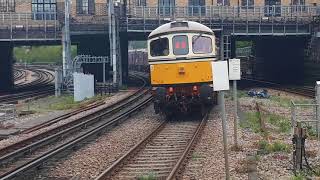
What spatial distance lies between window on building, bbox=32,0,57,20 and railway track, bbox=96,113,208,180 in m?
27.2

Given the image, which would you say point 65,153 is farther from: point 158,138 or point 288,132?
point 288,132

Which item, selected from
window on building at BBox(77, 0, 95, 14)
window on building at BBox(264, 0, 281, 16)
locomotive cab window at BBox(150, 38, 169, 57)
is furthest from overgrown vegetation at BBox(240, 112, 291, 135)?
window on building at BBox(77, 0, 95, 14)

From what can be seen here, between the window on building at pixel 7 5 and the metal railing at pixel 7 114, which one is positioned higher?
the window on building at pixel 7 5

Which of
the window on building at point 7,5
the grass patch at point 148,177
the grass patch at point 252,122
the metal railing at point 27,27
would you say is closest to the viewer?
the grass patch at point 148,177

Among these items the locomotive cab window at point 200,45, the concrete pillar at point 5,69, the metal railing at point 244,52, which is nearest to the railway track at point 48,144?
the locomotive cab window at point 200,45

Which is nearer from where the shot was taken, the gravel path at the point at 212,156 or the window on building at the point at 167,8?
the gravel path at the point at 212,156

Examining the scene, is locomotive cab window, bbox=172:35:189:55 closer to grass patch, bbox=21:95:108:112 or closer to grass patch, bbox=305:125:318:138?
grass patch, bbox=305:125:318:138

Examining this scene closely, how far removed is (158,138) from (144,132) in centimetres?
158

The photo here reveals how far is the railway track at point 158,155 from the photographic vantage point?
460 inches

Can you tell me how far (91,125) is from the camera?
20172 mm

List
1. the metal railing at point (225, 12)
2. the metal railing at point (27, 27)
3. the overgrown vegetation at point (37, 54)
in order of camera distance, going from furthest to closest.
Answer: the overgrown vegetation at point (37, 54), the metal railing at point (225, 12), the metal railing at point (27, 27)

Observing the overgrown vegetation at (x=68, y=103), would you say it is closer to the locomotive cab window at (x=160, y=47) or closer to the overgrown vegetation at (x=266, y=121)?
the locomotive cab window at (x=160, y=47)

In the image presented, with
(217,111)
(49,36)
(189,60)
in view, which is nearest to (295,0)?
(49,36)

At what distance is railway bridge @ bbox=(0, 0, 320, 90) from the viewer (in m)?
37.4
